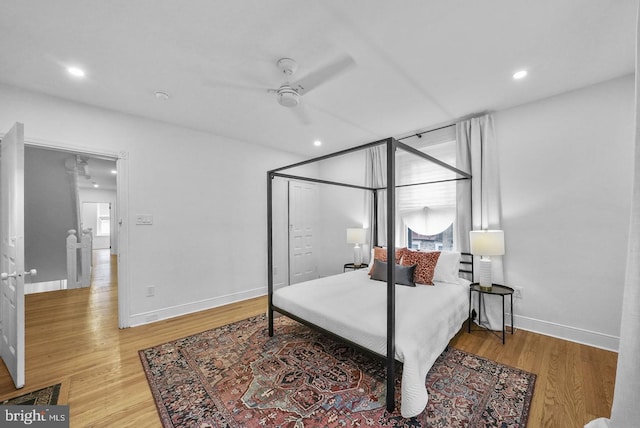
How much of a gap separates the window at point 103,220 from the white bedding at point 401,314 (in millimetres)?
11958

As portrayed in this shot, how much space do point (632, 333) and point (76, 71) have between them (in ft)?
12.8

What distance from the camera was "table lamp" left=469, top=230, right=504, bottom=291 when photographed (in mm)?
2715

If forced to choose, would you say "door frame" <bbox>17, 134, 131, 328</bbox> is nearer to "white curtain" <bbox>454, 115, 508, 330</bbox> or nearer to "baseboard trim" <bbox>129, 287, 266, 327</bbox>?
"baseboard trim" <bbox>129, 287, 266, 327</bbox>

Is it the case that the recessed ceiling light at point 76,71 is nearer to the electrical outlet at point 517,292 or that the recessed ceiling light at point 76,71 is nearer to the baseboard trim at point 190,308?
the baseboard trim at point 190,308

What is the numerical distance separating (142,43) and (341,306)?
8.66 ft

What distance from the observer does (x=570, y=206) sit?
2.63 metres

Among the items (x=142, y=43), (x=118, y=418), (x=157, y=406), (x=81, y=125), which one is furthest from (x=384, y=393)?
(x=81, y=125)

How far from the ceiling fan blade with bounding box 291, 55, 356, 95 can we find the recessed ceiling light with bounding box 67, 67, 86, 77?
6.06 feet

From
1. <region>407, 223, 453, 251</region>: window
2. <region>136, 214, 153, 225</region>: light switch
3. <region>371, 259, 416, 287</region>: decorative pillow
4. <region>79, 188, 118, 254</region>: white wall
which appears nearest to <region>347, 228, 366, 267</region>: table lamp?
<region>407, 223, 453, 251</region>: window

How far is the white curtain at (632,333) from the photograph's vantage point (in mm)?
891

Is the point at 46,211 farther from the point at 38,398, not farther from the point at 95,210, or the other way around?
the point at 95,210

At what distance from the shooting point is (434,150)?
367cm

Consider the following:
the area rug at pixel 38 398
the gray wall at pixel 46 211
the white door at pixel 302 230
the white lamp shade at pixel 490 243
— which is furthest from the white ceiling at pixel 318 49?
the gray wall at pixel 46 211

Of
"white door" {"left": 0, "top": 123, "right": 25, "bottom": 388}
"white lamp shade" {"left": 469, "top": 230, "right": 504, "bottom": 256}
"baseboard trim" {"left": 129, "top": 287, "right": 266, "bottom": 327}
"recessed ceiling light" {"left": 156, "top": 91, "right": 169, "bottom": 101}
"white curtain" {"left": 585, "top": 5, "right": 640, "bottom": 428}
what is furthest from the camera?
"baseboard trim" {"left": 129, "top": 287, "right": 266, "bottom": 327}
